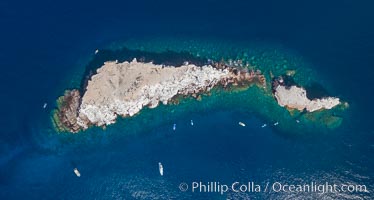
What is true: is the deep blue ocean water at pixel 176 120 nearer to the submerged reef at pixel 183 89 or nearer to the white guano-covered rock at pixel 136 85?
the submerged reef at pixel 183 89

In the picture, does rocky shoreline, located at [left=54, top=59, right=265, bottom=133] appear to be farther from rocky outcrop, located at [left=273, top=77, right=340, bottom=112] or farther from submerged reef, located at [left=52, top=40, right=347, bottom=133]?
rocky outcrop, located at [left=273, top=77, right=340, bottom=112]

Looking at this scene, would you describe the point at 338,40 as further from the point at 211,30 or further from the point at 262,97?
the point at 211,30

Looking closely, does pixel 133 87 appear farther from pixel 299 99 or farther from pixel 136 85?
pixel 299 99

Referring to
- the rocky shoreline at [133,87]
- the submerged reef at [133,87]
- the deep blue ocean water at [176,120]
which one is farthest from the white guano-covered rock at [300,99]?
the rocky shoreline at [133,87]

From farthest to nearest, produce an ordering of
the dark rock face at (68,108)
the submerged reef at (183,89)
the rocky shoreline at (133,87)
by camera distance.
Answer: the dark rock face at (68,108)
the submerged reef at (183,89)
the rocky shoreline at (133,87)

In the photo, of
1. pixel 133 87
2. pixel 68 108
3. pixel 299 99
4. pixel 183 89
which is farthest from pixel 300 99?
pixel 68 108

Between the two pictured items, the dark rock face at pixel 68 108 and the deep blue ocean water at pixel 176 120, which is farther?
the dark rock face at pixel 68 108

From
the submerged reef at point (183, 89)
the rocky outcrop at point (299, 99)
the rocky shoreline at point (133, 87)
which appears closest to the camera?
the rocky shoreline at point (133, 87)

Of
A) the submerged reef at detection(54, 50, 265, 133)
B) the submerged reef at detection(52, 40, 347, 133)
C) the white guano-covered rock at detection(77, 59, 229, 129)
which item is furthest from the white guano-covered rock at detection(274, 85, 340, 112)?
the white guano-covered rock at detection(77, 59, 229, 129)
